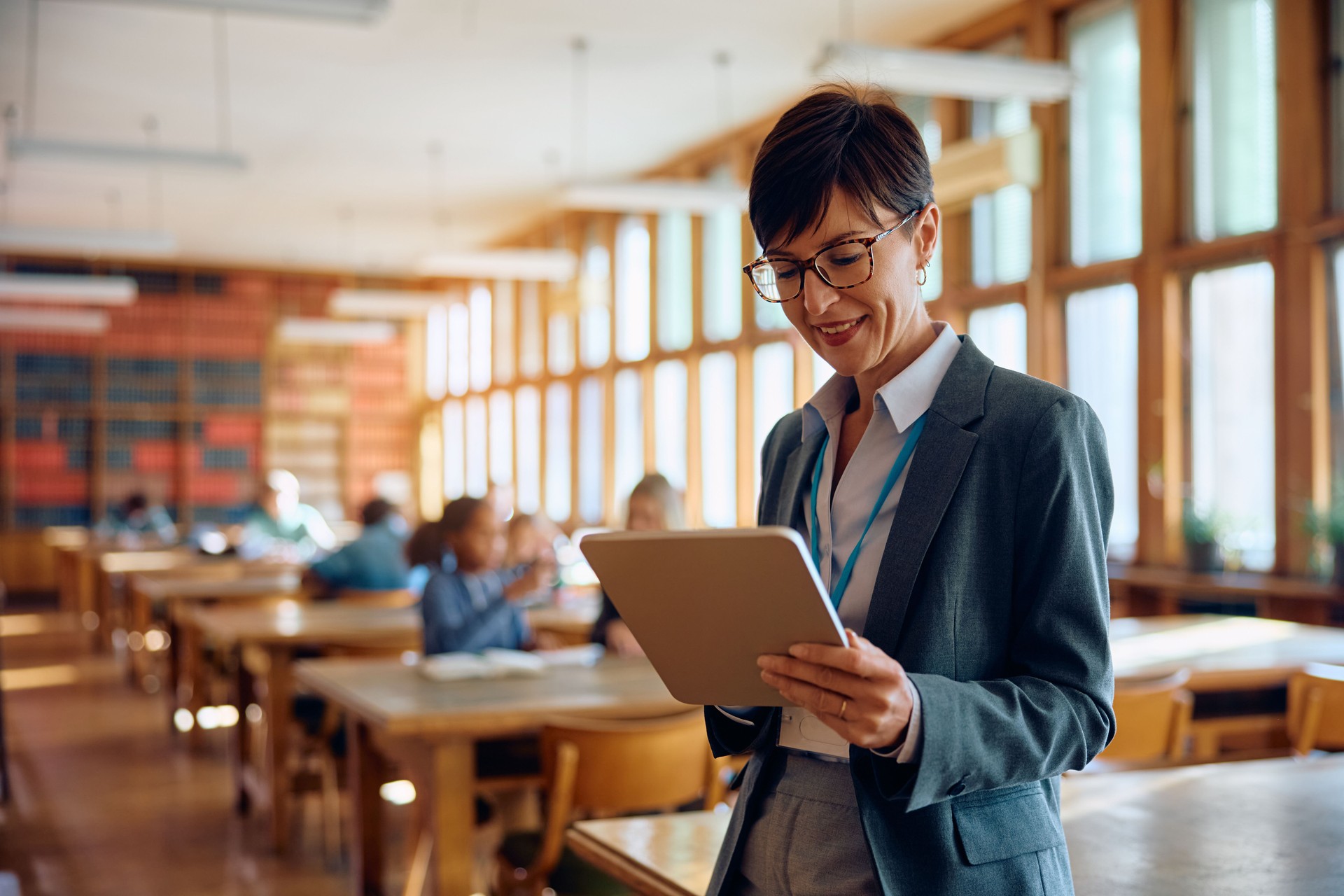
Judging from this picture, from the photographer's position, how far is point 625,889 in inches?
99.7

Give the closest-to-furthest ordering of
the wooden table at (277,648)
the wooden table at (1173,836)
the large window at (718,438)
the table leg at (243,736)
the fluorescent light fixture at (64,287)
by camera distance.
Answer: the wooden table at (1173,836), the wooden table at (277,648), the table leg at (243,736), the large window at (718,438), the fluorescent light fixture at (64,287)

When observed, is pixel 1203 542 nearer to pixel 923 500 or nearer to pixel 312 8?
pixel 312 8

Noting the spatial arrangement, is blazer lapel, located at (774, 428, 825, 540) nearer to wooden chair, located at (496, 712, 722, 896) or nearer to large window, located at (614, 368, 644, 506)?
wooden chair, located at (496, 712, 722, 896)

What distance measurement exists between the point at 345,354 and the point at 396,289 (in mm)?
1044

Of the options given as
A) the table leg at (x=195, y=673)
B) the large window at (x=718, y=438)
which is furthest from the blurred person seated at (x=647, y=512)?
the large window at (x=718, y=438)

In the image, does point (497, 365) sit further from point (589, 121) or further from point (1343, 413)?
point (1343, 413)

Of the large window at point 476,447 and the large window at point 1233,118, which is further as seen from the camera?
the large window at point 476,447

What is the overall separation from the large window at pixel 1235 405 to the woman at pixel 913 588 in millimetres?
4779

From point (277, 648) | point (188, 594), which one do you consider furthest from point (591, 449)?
point (277, 648)

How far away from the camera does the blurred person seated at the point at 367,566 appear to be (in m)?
5.71

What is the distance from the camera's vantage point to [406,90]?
8227 millimetres

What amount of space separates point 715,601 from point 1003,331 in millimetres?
6131

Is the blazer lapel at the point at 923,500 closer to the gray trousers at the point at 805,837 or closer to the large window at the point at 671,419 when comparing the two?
the gray trousers at the point at 805,837

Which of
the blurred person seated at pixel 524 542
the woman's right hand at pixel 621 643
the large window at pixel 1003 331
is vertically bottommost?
the woman's right hand at pixel 621 643
